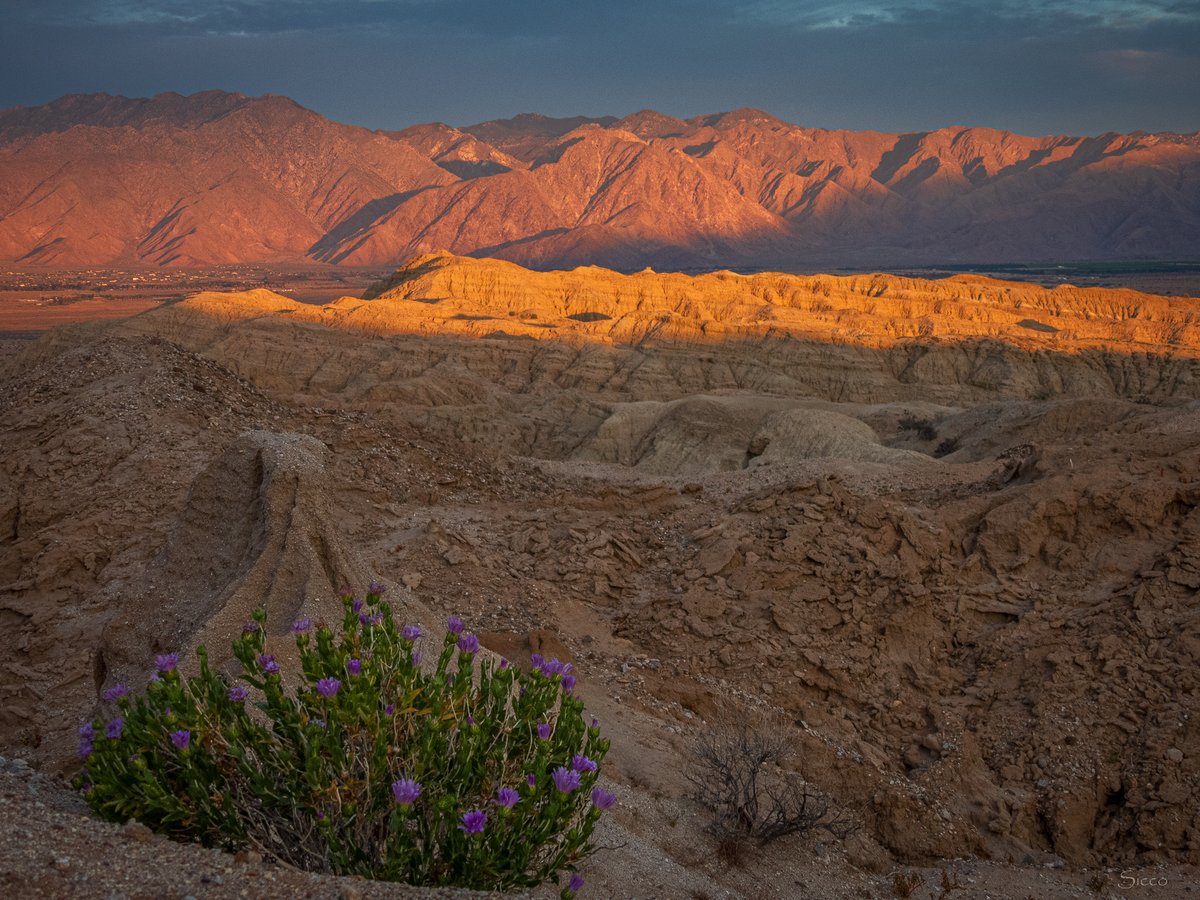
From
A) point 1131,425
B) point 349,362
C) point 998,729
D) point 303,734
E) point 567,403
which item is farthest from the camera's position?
point 349,362

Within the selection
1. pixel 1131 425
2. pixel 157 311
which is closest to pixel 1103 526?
pixel 1131 425

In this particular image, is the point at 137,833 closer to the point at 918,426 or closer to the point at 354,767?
the point at 354,767

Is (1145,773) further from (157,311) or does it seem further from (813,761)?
(157,311)

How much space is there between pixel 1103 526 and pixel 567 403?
31.1 meters

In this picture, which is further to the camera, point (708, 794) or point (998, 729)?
point (998, 729)

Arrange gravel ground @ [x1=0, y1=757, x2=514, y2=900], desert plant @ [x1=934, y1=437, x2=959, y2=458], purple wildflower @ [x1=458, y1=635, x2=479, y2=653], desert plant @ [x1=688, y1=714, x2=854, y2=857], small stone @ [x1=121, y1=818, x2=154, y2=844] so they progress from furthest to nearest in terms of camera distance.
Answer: desert plant @ [x1=934, y1=437, x2=959, y2=458] < desert plant @ [x1=688, y1=714, x2=854, y2=857] < purple wildflower @ [x1=458, y1=635, x2=479, y2=653] < small stone @ [x1=121, y1=818, x2=154, y2=844] < gravel ground @ [x1=0, y1=757, x2=514, y2=900]

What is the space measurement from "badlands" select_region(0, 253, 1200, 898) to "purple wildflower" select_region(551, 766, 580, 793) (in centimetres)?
83

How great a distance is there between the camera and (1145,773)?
30.2 ft

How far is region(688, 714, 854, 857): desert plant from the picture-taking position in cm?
788

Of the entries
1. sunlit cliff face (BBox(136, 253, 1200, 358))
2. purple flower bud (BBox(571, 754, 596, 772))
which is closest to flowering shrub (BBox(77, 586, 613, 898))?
purple flower bud (BBox(571, 754, 596, 772))

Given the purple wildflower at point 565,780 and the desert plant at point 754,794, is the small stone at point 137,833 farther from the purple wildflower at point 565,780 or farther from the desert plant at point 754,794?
the desert plant at point 754,794

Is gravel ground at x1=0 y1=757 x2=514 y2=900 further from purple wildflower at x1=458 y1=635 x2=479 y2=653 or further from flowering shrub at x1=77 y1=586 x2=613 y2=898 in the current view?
purple wildflower at x1=458 y1=635 x2=479 y2=653

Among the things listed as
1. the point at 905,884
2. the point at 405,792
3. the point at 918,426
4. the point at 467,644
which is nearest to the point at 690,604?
the point at 905,884

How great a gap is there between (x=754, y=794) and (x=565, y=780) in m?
4.17
